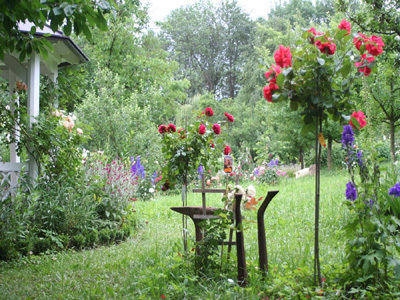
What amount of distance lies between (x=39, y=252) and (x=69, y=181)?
998 mm

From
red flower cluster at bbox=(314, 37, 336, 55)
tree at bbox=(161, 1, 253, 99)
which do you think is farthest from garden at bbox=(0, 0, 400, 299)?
tree at bbox=(161, 1, 253, 99)

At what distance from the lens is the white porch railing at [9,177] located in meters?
4.51

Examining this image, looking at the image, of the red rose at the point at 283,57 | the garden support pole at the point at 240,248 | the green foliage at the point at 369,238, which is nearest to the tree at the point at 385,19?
the green foliage at the point at 369,238

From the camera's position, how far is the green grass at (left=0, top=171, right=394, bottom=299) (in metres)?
2.80

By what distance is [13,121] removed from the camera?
486 centimetres

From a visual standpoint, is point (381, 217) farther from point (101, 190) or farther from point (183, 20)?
point (183, 20)

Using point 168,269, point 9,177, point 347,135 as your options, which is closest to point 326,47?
point 347,135

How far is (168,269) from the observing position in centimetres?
320

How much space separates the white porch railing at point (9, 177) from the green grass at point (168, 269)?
82cm

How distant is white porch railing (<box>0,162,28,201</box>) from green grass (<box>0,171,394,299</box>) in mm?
825

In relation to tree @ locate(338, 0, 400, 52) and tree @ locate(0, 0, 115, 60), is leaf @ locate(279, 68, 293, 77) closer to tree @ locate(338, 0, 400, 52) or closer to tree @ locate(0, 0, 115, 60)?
tree @ locate(0, 0, 115, 60)

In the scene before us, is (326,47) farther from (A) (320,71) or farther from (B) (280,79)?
(B) (280,79)

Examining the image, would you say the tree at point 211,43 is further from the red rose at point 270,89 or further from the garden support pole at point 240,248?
the red rose at point 270,89

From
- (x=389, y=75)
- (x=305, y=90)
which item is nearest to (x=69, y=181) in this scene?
(x=305, y=90)
